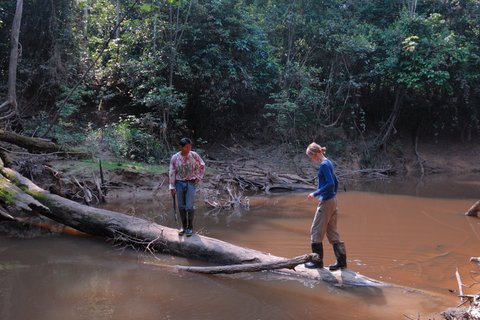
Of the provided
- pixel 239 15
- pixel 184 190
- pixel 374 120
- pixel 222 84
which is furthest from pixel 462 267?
pixel 374 120

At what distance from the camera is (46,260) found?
7355 millimetres

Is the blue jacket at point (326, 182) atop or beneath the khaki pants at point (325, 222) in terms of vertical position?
atop

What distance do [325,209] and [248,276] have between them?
5.02 ft

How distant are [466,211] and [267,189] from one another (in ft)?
20.0

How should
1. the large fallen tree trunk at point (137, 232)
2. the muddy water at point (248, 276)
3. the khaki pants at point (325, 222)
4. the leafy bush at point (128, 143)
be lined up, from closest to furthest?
the muddy water at point (248, 276)
the khaki pants at point (325, 222)
the large fallen tree trunk at point (137, 232)
the leafy bush at point (128, 143)

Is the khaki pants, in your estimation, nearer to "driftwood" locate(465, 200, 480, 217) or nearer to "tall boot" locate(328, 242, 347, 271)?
"tall boot" locate(328, 242, 347, 271)

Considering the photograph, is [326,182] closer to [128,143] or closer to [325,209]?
[325,209]

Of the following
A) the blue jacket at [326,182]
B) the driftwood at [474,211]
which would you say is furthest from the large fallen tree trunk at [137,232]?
the driftwood at [474,211]

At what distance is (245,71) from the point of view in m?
18.7

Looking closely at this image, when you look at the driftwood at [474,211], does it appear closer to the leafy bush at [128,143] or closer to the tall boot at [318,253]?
the tall boot at [318,253]

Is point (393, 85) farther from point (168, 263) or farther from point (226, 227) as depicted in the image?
point (168, 263)

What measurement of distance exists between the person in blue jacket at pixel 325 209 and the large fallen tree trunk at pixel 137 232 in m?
0.23

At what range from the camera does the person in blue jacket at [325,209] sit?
6.32 meters

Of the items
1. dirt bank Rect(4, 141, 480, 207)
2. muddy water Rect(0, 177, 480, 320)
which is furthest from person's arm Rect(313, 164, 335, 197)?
dirt bank Rect(4, 141, 480, 207)
